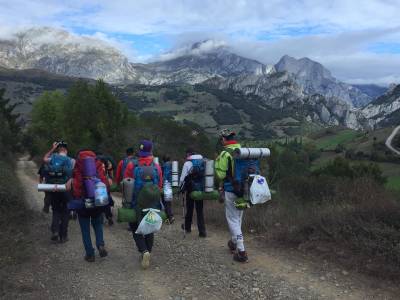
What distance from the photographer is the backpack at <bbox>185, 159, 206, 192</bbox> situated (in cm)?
978

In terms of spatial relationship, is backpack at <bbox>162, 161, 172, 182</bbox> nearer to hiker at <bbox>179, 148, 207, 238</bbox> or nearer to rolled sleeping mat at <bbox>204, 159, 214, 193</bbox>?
hiker at <bbox>179, 148, 207, 238</bbox>

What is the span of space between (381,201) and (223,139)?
3.11m

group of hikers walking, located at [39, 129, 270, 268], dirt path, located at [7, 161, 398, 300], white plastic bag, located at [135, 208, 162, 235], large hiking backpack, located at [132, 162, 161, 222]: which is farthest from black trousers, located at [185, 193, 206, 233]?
white plastic bag, located at [135, 208, 162, 235]

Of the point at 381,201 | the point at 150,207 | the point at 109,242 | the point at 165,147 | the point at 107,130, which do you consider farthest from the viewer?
the point at 165,147

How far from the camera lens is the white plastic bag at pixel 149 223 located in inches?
293

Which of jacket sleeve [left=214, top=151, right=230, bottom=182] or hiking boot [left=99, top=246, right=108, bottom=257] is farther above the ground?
jacket sleeve [left=214, top=151, right=230, bottom=182]

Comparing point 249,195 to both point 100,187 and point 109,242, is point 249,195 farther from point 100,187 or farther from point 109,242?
point 109,242

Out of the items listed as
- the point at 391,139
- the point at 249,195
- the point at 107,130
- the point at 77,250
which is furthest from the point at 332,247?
the point at 391,139

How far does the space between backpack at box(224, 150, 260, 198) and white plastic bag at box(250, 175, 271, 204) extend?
118 millimetres

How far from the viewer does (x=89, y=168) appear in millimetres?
7793

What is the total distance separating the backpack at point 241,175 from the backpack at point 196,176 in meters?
1.83

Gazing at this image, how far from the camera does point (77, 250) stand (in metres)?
9.09

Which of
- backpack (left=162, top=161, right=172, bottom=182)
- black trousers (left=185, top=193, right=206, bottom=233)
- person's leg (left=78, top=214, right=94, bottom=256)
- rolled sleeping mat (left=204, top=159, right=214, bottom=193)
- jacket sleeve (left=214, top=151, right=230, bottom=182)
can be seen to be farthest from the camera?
backpack (left=162, top=161, right=172, bottom=182)

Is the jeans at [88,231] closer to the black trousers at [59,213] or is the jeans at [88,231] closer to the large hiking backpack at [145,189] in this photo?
the large hiking backpack at [145,189]
